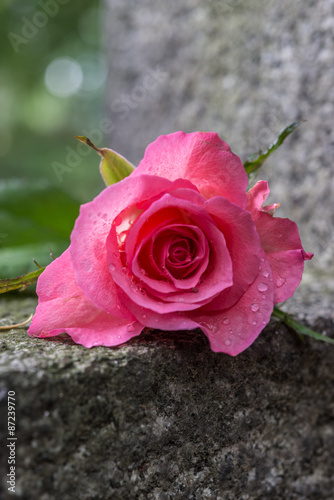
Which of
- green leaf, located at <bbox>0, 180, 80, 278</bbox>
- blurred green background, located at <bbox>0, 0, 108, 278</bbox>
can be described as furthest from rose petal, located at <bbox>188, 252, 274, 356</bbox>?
blurred green background, located at <bbox>0, 0, 108, 278</bbox>

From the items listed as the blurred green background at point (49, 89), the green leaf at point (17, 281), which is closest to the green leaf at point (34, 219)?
the green leaf at point (17, 281)

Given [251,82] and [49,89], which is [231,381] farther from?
[49,89]

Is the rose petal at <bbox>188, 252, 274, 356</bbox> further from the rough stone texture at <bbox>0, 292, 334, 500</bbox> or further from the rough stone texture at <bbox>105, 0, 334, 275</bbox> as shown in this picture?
the rough stone texture at <bbox>105, 0, 334, 275</bbox>

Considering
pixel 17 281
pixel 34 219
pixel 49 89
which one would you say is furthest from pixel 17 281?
pixel 49 89

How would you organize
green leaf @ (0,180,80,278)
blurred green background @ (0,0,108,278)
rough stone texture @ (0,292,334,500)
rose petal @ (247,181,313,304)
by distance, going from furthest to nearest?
blurred green background @ (0,0,108,278) < green leaf @ (0,180,80,278) < rose petal @ (247,181,313,304) < rough stone texture @ (0,292,334,500)

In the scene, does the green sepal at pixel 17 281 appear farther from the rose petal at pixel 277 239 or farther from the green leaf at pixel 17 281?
the rose petal at pixel 277 239

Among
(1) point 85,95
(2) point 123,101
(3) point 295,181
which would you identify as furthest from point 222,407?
Result: (1) point 85,95

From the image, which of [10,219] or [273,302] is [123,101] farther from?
[273,302]
